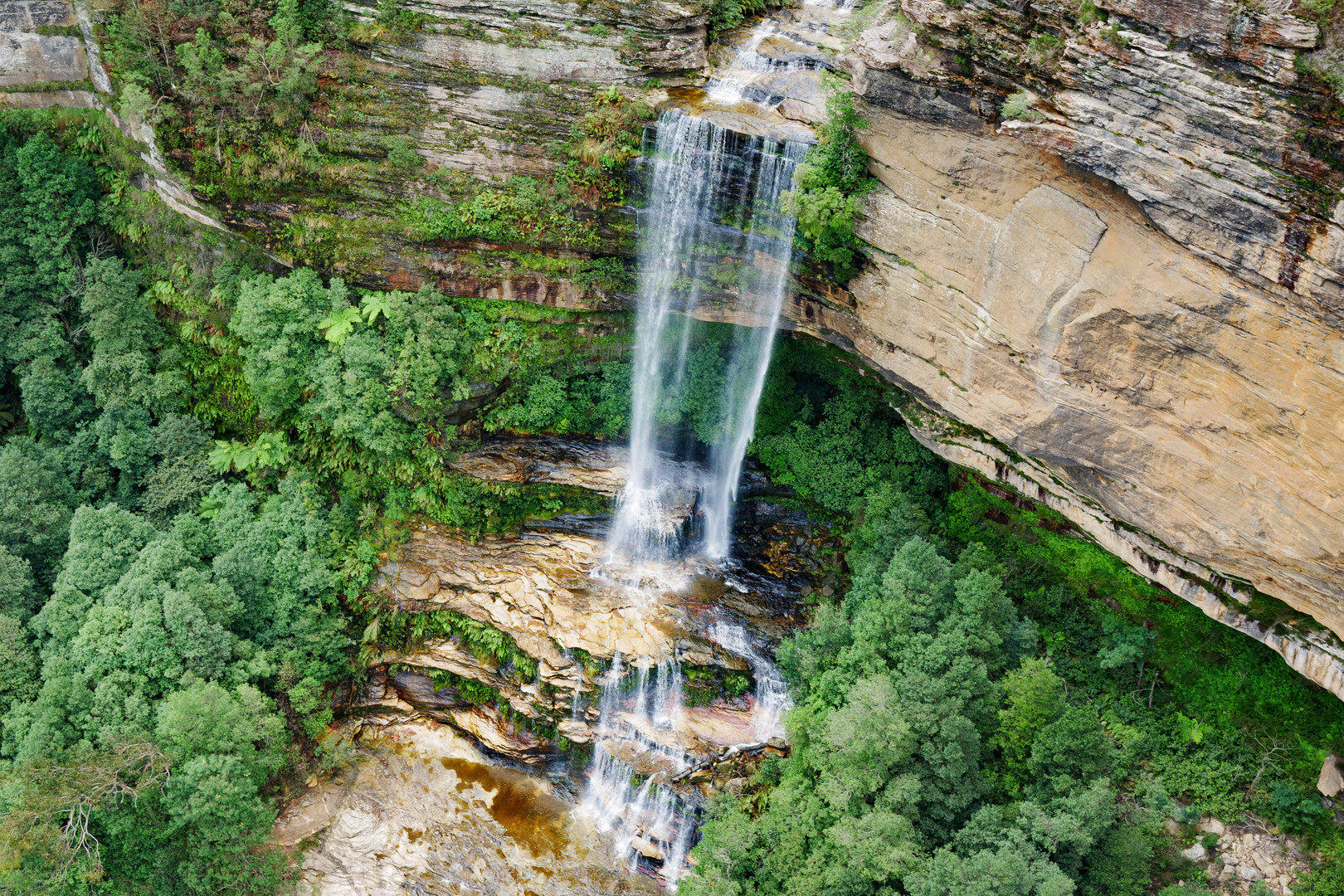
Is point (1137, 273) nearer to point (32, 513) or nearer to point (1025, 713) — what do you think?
point (1025, 713)

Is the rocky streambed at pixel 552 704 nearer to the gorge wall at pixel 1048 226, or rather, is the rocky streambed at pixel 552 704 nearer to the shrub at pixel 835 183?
the gorge wall at pixel 1048 226

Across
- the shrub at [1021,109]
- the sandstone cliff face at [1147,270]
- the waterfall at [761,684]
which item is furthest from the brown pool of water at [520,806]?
the shrub at [1021,109]

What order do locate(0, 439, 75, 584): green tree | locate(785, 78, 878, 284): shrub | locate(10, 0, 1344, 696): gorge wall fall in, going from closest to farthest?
locate(10, 0, 1344, 696): gorge wall
locate(785, 78, 878, 284): shrub
locate(0, 439, 75, 584): green tree

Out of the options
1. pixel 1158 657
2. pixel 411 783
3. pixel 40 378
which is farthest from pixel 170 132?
pixel 1158 657

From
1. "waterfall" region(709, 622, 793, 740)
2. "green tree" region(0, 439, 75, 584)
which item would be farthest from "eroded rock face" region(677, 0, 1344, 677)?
"green tree" region(0, 439, 75, 584)

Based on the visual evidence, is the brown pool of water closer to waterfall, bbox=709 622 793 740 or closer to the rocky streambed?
the rocky streambed

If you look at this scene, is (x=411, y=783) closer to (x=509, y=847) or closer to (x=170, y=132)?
(x=509, y=847)

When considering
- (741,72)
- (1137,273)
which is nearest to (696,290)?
(741,72)
